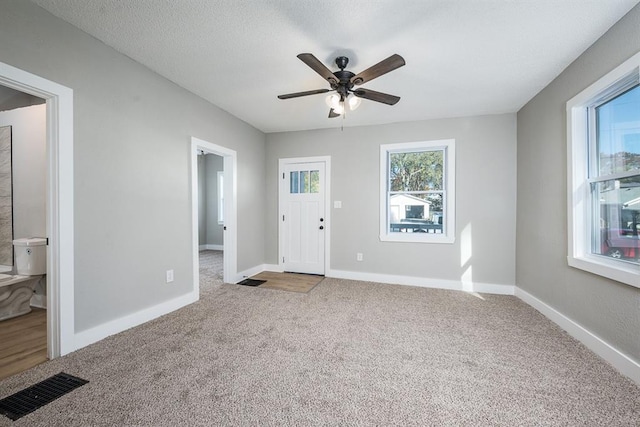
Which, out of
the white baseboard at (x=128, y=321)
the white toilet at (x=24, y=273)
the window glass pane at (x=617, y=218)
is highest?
the window glass pane at (x=617, y=218)

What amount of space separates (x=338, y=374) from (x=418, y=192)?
Result: 3.11m

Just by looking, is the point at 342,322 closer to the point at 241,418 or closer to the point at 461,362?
the point at 461,362

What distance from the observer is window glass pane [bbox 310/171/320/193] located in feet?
15.5

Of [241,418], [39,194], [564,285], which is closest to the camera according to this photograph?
[241,418]

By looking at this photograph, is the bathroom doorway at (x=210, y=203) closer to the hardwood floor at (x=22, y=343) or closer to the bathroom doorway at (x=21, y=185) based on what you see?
the bathroom doorway at (x=21, y=185)

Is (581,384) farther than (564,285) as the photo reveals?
No

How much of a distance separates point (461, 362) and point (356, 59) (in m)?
2.70

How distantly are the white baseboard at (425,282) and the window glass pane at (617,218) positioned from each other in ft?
5.23

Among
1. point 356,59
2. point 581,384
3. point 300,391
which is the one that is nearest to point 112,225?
point 300,391

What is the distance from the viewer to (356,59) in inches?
97.9

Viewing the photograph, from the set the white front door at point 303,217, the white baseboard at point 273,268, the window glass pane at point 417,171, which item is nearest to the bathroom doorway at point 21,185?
the white baseboard at point 273,268

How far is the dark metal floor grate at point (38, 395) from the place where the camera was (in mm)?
1513

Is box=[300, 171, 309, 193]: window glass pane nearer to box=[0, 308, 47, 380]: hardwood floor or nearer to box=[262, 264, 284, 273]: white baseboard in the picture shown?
box=[262, 264, 284, 273]: white baseboard

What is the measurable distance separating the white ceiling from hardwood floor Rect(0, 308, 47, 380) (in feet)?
8.44
